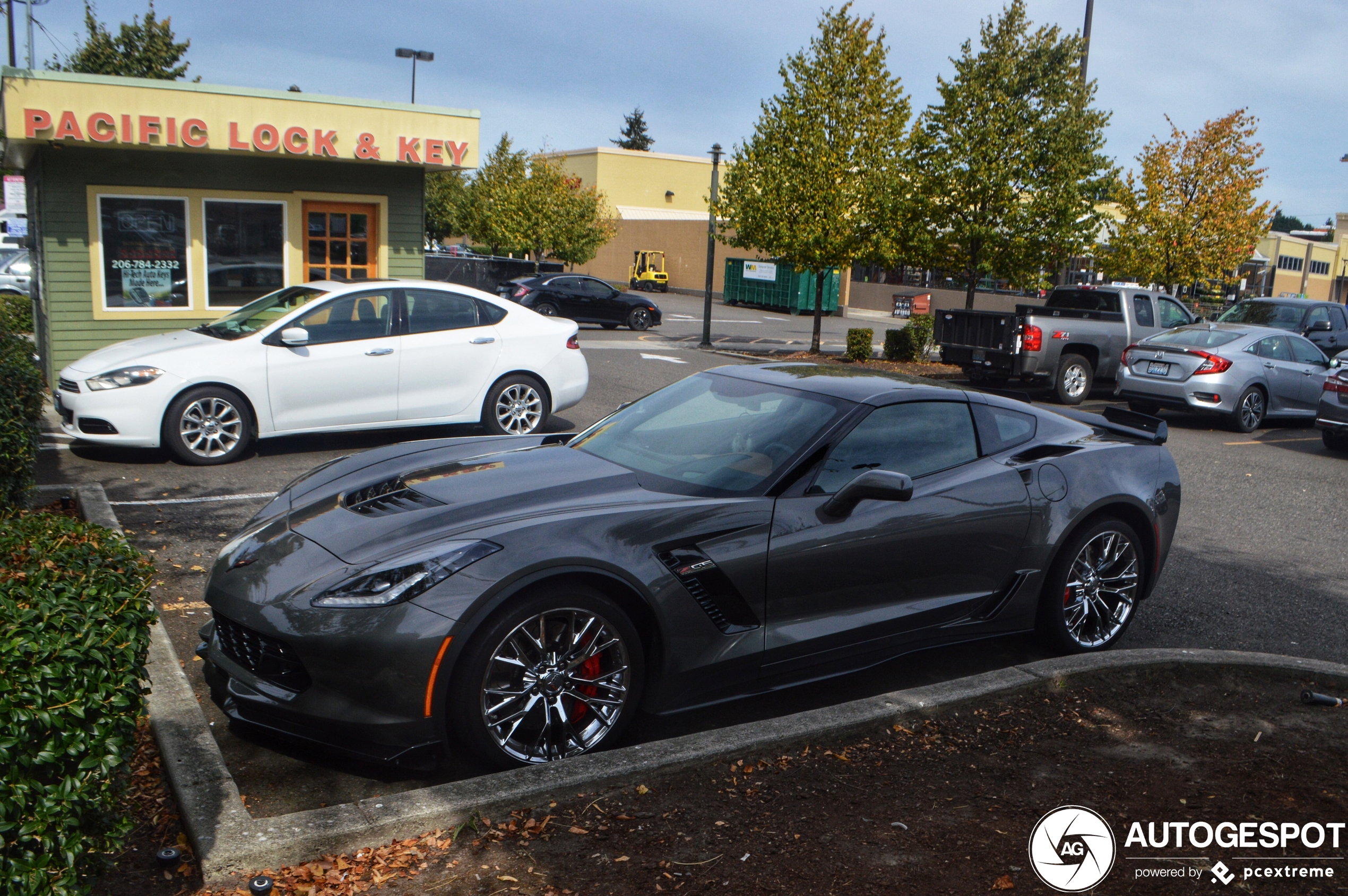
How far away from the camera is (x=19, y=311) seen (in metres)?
15.5

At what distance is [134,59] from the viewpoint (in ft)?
99.6

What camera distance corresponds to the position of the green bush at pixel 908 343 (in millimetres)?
21453

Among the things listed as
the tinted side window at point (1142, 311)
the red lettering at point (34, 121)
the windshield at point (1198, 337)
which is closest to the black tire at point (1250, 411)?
the windshield at point (1198, 337)

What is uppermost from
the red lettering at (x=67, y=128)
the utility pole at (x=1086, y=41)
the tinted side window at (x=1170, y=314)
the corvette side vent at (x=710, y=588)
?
the utility pole at (x=1086, y=41)

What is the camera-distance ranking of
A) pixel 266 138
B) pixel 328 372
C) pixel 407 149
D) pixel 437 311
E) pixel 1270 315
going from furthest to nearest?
pixel 1270 315, pixel 407 149, pixel 266 138, pixel 437 311, pixel 328 372

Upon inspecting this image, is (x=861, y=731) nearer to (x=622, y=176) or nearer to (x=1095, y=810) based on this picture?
(x=1095, y=810)

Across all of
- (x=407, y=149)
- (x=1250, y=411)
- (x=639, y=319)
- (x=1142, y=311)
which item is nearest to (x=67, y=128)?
(x=407, y=149)

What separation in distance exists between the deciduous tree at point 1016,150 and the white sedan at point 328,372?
1272cm

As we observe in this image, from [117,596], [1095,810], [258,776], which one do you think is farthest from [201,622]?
[1095,810]

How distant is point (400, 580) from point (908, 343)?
18.8 meters

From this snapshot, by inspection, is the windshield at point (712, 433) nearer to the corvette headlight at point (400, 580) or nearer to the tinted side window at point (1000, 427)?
the tinted side window at point (1000, 427)

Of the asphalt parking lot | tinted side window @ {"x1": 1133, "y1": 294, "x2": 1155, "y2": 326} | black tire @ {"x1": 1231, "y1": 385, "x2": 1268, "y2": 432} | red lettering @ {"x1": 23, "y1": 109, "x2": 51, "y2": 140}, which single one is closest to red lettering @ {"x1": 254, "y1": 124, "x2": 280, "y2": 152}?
red lettering @ {"x1": 23, "y1": 109, "x2": 51, "y2": 140}

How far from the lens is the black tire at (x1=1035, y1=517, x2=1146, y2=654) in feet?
17.2

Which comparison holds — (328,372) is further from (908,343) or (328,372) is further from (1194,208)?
(1194,208)
